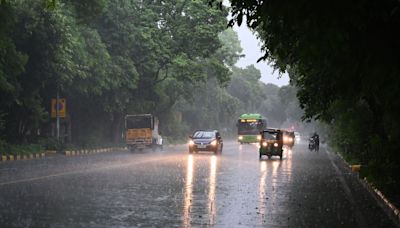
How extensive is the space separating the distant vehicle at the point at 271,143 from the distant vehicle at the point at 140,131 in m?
13.6

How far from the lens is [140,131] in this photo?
48875 millimetres

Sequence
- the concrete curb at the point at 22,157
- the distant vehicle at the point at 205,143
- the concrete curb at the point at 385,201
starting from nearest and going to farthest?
the concrete curb at the point at 385,201
the concrete curb at the point at 22,157
the distant vehicle at the point at 205,143

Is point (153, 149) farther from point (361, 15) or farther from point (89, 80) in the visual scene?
point (361, 15)

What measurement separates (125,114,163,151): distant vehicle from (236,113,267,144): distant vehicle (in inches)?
912

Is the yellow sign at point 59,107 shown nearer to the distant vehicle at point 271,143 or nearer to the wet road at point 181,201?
the distant vehicle at point 271,143

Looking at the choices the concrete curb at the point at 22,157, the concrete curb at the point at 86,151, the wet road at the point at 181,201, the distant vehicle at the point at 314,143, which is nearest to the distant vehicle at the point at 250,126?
the distant vehicle at the point at 314,143

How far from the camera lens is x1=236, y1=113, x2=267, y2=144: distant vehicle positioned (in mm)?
71312

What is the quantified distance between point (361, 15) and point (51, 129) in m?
45.2

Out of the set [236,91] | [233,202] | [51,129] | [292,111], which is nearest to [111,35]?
[51,129]

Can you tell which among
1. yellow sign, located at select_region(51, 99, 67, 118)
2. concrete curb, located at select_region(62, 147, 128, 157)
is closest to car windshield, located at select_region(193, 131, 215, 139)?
concrete curb, located at select_region(62, 147, 128, 157)

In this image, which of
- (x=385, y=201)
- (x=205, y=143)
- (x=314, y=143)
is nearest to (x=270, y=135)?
(x=205, y=143)

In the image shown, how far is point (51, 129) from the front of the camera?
50.4 metres

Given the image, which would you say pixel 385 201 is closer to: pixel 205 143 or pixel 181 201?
pixel 181 201

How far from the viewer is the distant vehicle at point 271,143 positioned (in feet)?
122
